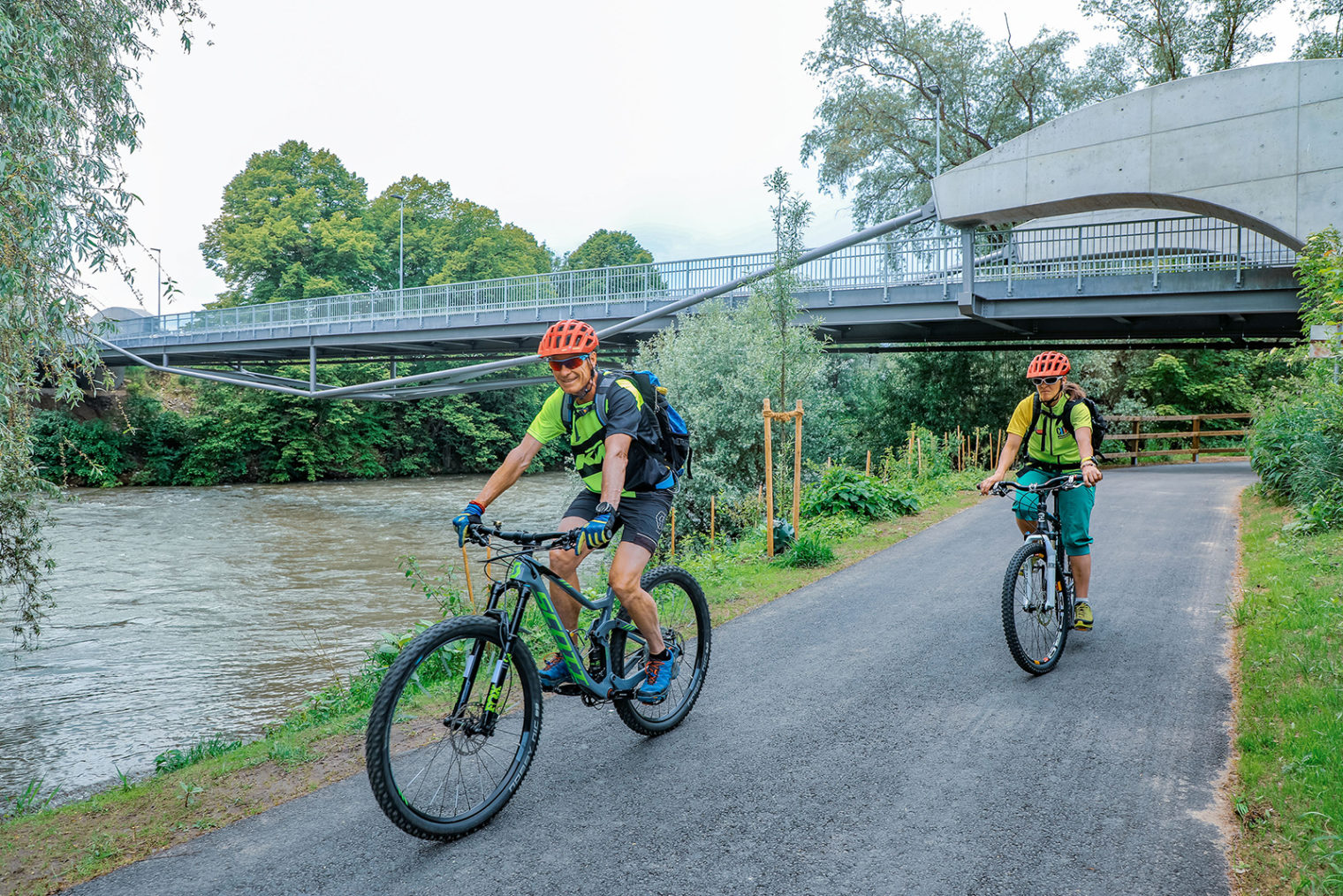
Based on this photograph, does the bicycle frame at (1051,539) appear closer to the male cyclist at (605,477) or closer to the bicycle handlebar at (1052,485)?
the bicycle handlebar at (1052,485)

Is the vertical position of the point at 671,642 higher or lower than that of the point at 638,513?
lower

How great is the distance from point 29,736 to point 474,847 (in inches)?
240

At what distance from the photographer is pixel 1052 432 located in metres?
6.34

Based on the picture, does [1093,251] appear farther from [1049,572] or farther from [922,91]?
[1049,572]

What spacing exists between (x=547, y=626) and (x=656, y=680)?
33.1 inches

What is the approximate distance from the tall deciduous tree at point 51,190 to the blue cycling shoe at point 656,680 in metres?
5.39

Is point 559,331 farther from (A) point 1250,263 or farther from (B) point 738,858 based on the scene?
(A) point 1250,263

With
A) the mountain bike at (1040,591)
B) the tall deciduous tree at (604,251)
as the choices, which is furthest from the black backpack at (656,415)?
the tall deciduous tree at (604,251)

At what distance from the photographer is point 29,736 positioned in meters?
7.42

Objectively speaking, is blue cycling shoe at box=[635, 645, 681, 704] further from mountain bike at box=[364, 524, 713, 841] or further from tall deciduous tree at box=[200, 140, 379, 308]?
tall deciduous tree at box=[200, 140, 379, 308]

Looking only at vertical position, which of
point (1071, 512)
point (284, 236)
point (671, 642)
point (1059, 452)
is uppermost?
point (284, 236)

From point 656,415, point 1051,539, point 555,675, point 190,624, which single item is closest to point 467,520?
point 555,675

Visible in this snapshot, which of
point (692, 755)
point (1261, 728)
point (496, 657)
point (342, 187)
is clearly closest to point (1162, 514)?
point (1261, 728)

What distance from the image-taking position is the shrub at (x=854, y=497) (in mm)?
13359
